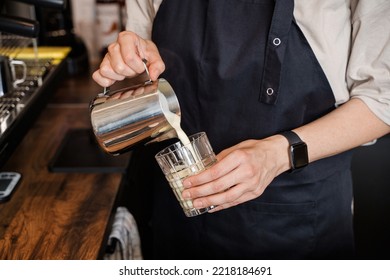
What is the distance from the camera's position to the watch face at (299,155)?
1.08 m

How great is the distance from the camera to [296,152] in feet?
3.55

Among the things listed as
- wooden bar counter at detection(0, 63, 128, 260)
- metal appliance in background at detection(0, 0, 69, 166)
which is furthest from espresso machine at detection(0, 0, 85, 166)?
wooden bar counter at detection(0, 63, 128, 260)

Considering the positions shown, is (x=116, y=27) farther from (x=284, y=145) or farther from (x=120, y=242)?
(x=284, y=145)

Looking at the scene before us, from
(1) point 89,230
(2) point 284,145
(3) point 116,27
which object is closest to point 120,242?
(1) point 89,230

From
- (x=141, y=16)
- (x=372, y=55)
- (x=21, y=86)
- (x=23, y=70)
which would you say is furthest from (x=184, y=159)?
(x=23, y=70)

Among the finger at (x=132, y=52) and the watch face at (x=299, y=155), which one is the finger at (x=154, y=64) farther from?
the watch face at (x=299, y=155)

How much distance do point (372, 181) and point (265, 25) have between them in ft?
3.17

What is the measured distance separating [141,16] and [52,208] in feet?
1.73

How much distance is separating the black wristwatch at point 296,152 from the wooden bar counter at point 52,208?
0.45 meters

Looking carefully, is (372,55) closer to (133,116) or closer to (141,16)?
(133,116)

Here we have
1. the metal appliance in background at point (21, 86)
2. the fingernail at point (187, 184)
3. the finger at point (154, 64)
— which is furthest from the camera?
the metal appliance in background at point (21, 86)

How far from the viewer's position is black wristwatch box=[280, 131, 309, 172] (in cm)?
108

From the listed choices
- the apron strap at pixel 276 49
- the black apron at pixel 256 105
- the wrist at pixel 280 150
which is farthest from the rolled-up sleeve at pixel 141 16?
the wrist at pixel 280 150

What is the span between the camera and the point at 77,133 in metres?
1.74
